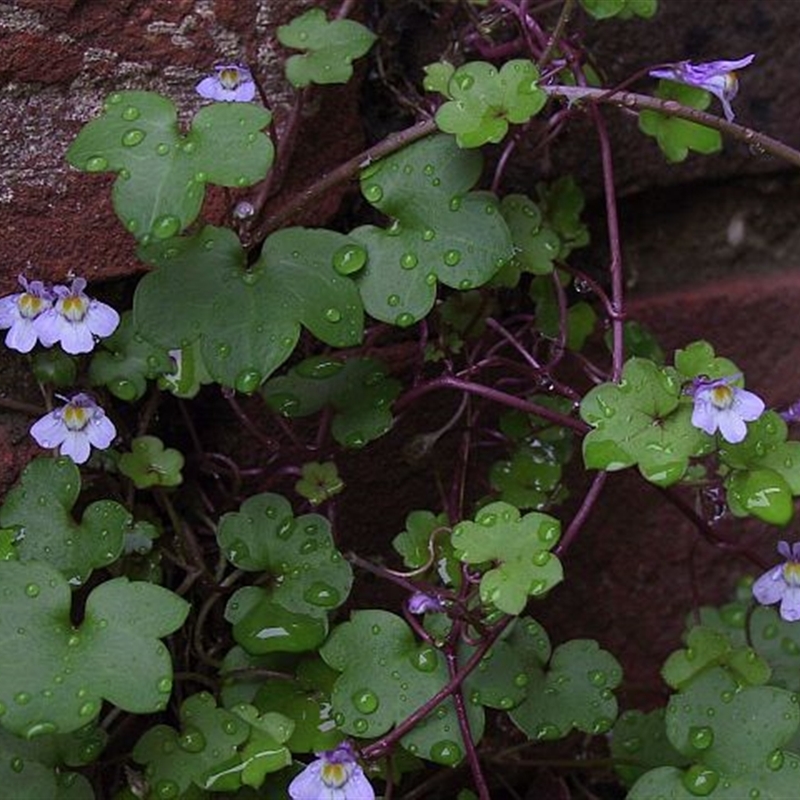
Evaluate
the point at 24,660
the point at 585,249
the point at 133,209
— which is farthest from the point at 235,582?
the point at 585,249

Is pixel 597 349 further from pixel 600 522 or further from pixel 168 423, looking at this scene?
pixel 168 423

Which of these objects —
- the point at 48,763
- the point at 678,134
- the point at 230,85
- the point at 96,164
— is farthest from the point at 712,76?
the point at 48,763

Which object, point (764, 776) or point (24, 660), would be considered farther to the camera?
point (764, 776)

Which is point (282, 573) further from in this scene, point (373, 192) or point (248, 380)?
point (373, 192)

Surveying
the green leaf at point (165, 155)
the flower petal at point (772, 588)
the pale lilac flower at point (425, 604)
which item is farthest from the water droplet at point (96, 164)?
the flower petal at point (772, 588)

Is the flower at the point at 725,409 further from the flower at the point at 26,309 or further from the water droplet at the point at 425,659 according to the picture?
the flower at the point at 26,309

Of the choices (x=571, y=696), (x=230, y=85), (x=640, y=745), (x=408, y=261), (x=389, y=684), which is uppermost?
(x=230, y=85)

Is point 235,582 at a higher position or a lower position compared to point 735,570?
higher
